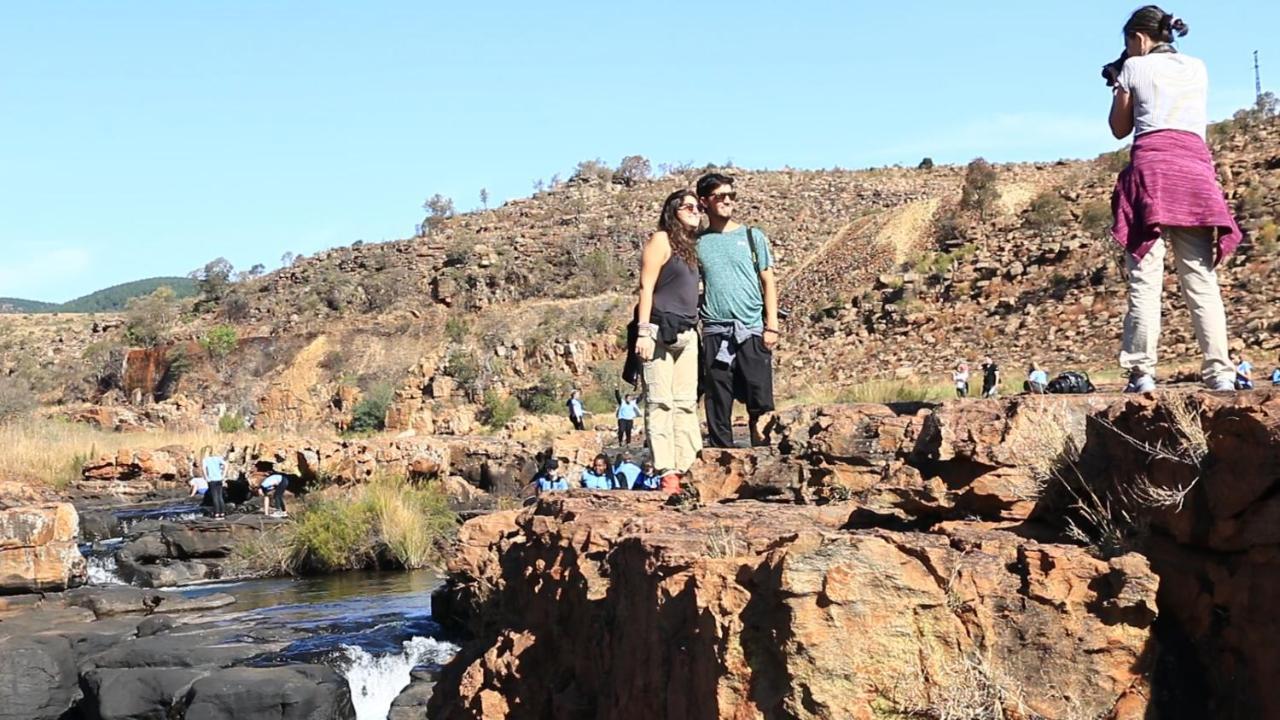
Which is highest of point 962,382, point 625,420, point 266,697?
point 962,382

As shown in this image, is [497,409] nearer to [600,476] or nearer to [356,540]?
[356,540]

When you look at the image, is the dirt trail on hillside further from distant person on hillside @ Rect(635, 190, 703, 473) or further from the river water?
distant person on hillside @ Rect(635, 190, 703, 473)

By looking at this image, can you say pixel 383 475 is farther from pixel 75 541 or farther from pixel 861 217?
pixel 861 217

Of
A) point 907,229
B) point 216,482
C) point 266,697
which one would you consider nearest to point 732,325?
point 266,697

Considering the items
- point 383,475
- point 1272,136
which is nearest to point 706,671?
point 383,475

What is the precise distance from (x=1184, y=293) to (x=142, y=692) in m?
8.06

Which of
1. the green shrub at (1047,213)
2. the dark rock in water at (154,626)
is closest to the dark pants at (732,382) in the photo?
the dark rock in water at (154,626)

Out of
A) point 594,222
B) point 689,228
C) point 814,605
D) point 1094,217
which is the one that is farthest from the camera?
point 594,222

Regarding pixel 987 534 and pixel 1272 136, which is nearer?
pixel 987 534

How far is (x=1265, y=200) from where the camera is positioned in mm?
35844

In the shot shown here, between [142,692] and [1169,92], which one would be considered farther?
[142,692]

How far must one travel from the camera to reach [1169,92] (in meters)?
5.58

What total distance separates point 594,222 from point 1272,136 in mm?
31461

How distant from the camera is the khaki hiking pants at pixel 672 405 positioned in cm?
717
